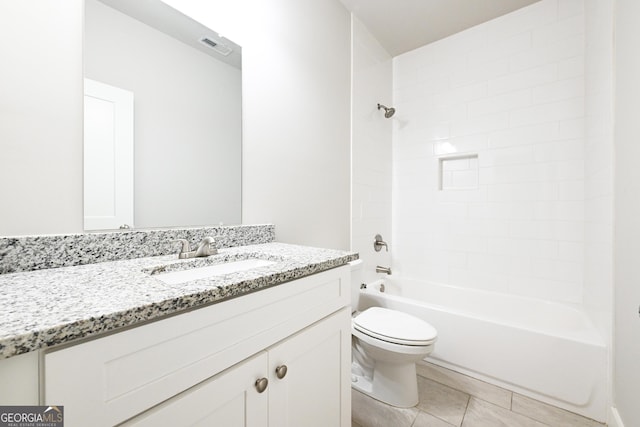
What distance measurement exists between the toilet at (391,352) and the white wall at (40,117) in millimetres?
1377

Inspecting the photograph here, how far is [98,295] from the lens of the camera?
1.75 ft

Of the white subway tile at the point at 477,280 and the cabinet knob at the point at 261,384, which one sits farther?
the white subway tile at the point at 477,280

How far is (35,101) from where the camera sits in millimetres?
779

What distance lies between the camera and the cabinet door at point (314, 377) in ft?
2.45

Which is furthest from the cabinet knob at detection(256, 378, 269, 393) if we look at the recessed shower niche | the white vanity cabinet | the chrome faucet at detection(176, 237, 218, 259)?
the recessed shower niche

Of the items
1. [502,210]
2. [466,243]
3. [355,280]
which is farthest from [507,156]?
[355,280]

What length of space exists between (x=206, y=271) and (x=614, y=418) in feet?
6.46

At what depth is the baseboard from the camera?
1195 millimetres

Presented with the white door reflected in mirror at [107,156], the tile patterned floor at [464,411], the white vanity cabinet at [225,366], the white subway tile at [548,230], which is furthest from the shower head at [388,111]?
the tile patterned floor at [464,411]

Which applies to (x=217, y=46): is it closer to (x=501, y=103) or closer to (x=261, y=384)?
(x=261, y=384)

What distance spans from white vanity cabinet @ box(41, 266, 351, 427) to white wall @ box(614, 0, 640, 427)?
1.10 metres

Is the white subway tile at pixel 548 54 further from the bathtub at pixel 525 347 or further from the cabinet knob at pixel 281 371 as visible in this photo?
the cabinet knob at pixel 281 371

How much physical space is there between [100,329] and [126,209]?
2.23 feet

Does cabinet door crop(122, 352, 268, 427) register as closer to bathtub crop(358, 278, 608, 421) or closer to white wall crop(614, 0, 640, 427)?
white wall crop(614, 0, 640, 427)
